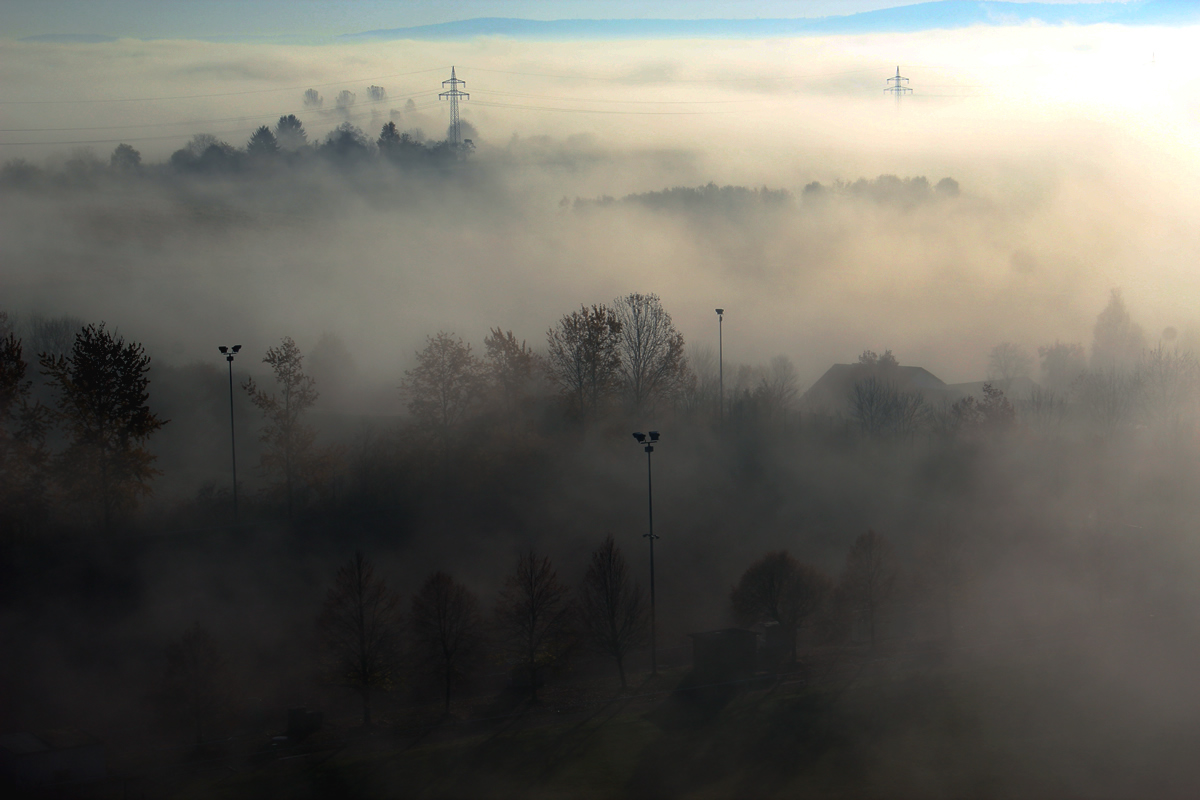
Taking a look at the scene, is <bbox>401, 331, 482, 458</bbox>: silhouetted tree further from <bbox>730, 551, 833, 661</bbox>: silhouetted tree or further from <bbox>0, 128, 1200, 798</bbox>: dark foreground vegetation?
<bbox>730, 551, 833, 661</bbox>: silhouetted tree

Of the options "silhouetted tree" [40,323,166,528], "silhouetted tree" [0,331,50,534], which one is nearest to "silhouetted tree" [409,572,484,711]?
"silhouetted tree" [40,323,166,528]

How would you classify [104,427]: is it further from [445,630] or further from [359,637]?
[445,630]

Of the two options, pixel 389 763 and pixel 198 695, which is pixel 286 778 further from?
pixel 198 695

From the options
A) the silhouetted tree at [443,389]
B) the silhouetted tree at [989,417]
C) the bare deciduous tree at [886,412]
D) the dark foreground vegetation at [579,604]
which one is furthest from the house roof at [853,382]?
the silhouetted tree at [443,389]

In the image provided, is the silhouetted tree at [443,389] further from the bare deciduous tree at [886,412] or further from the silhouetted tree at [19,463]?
the bare deciduous tree at [886,412]

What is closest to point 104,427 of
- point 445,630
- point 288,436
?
point 288,436

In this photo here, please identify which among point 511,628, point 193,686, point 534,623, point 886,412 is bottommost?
point 193,686
